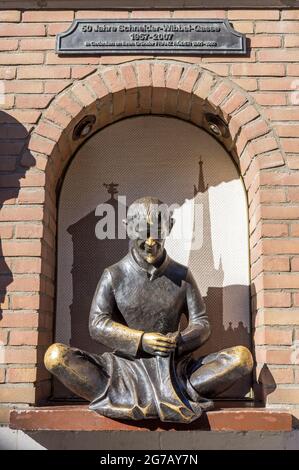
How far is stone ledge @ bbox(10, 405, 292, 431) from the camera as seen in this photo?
2.42 m

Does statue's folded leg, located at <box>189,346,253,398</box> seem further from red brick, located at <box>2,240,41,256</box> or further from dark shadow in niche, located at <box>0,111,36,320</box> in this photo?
dark shadow in niche, located at <box>0,111,36,320</box>

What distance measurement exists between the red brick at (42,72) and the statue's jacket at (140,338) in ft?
3.22

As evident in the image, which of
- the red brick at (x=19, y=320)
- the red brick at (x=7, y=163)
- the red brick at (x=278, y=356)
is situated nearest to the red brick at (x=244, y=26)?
the red brick at (x=7, y=163)

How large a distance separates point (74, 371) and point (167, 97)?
145 cm

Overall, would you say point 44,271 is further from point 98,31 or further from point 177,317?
point 98,31

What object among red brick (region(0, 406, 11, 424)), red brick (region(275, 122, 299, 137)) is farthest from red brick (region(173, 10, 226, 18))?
red brick (region(0, 406, 11, 424))

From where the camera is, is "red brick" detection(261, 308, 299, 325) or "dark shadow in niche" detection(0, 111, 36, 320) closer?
"red brick" detection(261, 308, 299, 325)

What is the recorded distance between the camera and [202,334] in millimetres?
2570

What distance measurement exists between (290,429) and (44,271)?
4.27 feet

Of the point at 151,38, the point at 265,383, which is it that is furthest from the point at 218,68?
the point at 265,383

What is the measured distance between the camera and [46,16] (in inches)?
116

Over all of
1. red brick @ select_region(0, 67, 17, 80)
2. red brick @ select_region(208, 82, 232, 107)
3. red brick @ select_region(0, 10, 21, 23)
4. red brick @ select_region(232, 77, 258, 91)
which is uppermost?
red brick @ select_region(0, 10, 21, 23)

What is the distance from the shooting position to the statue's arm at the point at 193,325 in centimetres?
253

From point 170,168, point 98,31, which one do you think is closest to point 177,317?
point 170,168
